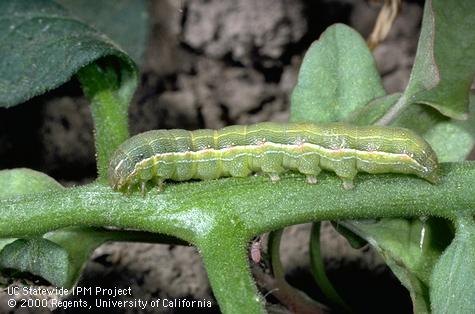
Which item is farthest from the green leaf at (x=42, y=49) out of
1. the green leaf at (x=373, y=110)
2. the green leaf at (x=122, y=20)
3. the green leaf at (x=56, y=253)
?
the green leaf at (x=373, y=110)

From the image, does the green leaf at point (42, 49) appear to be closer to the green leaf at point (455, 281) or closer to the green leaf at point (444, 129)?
the green leaf at point (444, 129)

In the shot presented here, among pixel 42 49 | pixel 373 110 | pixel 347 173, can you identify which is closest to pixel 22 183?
pixel 42 49

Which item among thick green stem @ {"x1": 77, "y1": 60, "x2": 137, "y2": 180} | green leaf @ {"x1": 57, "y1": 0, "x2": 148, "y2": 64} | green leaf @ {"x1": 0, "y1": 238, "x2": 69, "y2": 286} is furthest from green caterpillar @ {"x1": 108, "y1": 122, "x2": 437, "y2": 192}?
green leaf @ {"x1": 57, "y1": 0, "x2": 148, "y2": 64}

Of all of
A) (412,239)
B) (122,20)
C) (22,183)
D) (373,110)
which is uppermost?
(122,20)

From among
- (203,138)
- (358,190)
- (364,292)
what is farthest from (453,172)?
(364,292)

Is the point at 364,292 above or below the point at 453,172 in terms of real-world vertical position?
below

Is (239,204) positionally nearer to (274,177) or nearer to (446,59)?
(274,177)

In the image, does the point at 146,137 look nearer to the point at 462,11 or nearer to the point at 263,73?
the point at 462,11
